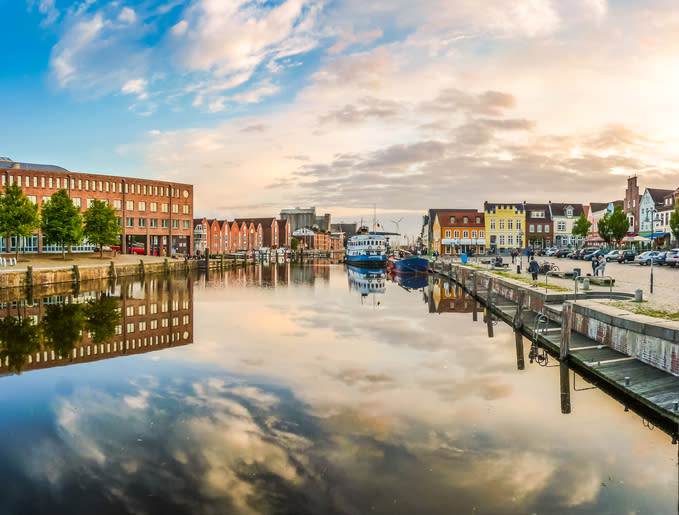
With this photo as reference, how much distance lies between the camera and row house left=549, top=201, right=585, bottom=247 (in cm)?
10088

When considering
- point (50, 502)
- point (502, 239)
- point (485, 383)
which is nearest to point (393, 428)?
point (485, 383)

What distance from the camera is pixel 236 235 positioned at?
5615 inches

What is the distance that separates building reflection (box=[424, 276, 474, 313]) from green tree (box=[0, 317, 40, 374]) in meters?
22.5

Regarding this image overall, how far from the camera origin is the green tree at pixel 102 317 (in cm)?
2289

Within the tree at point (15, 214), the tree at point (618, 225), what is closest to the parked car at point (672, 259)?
the tree at point (618, 225)

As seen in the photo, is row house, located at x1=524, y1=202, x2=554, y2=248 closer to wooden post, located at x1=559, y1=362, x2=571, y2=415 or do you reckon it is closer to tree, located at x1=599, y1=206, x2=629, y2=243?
tree, located at x1=599, y1=206, x2=629, y2=243

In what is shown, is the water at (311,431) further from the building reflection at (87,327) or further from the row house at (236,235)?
the row house at (236,235)

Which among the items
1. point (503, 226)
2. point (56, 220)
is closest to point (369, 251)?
point (503, 226)

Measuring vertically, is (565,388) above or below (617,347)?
below

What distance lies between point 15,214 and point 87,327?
33.4 meters

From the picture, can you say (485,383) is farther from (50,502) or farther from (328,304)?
(328,304)

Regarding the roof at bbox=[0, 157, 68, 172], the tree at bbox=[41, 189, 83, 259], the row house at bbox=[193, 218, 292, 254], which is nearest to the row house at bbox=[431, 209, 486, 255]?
the row house at bbox=[193, 218, 292, 254]

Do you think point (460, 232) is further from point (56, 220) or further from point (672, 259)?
point (56, 220)

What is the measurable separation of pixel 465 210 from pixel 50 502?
102288 millimetres
